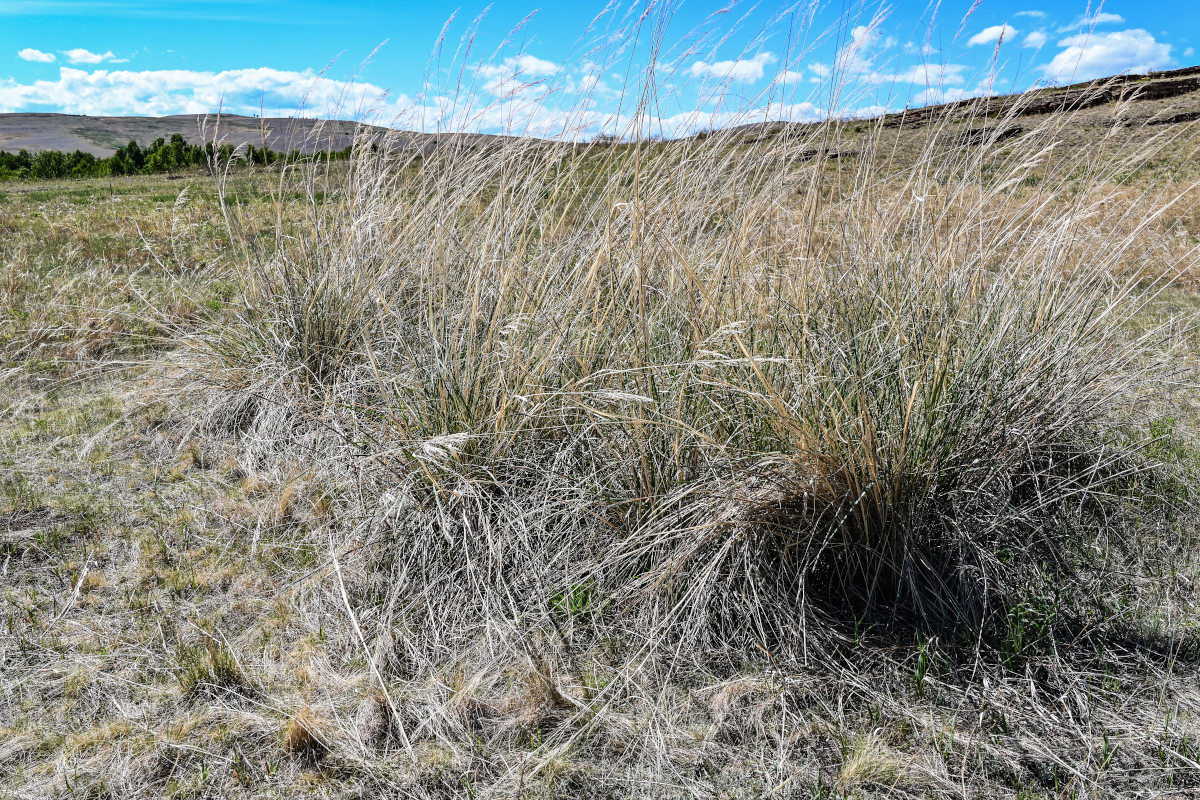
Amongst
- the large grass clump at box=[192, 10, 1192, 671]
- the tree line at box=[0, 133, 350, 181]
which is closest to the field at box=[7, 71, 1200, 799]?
the large grass clump at box=[192, 10, 1192, 671]

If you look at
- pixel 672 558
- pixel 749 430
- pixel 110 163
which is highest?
pixel 110 163

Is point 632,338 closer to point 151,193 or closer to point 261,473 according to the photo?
point 261,473

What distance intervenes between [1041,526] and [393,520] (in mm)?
2004

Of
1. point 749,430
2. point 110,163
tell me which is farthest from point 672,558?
point 110,163

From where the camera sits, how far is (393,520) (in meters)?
2.31

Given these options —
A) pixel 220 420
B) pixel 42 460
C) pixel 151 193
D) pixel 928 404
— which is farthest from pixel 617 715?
pixel 151 193

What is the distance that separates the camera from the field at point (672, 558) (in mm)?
1635

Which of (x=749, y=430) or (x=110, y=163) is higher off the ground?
(x=110, y=163)

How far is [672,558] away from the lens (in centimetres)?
195

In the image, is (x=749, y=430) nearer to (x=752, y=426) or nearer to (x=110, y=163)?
(x=752, y=426)

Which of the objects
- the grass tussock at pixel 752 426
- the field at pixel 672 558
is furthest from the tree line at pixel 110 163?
the grass tussock at pixel 752 426

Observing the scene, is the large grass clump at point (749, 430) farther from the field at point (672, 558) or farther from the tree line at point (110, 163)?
the tree line at point (110, 163)

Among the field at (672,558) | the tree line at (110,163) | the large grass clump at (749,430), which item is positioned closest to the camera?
the field at (672,558)

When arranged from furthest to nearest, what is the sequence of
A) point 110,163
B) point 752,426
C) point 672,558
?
1. point 110,163
2. point 752,426
3. point 672,558
